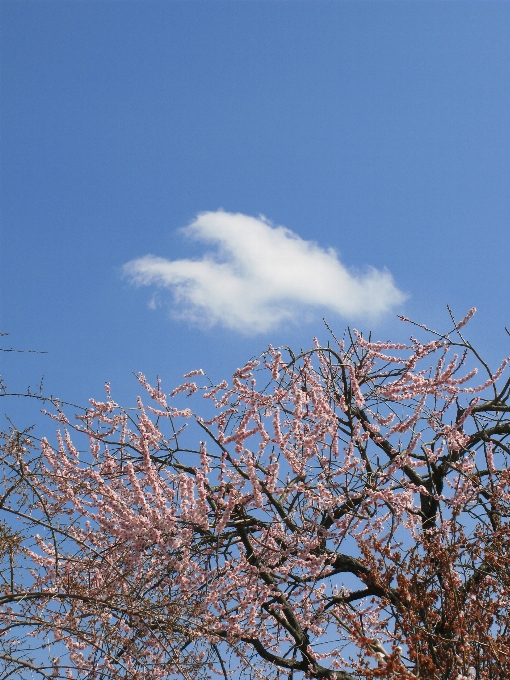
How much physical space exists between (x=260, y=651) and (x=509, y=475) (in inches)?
134

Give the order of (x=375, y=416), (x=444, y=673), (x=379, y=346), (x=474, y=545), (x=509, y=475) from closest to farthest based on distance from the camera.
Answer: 1. (x=444, y=673)
2. (x=474, y=545)
3. (x=509, y=475)
4. (x=375, y=416)
5. (x=379, y=346)

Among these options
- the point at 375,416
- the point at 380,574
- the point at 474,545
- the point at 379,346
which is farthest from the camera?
the point at 379,346

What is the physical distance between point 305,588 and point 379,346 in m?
3.29

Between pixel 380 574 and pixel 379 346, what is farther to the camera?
pixel 379 346

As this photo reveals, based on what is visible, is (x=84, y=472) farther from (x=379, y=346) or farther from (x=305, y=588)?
(x=379, y=346)

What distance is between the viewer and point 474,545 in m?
7.39

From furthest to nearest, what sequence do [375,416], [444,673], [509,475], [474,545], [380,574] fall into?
[375,416], [509,475], [474,545], [380,574], [444,673]

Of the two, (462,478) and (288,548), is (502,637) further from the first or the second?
(462,478)

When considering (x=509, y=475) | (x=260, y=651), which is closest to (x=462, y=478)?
(x=509, y=475)

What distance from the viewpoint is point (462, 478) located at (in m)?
8.90

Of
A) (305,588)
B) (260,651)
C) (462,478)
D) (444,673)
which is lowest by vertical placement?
(444,673)

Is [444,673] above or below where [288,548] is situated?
below

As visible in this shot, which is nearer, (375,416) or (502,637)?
(502,637)

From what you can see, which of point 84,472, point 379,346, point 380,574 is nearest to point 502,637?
point 380,574
